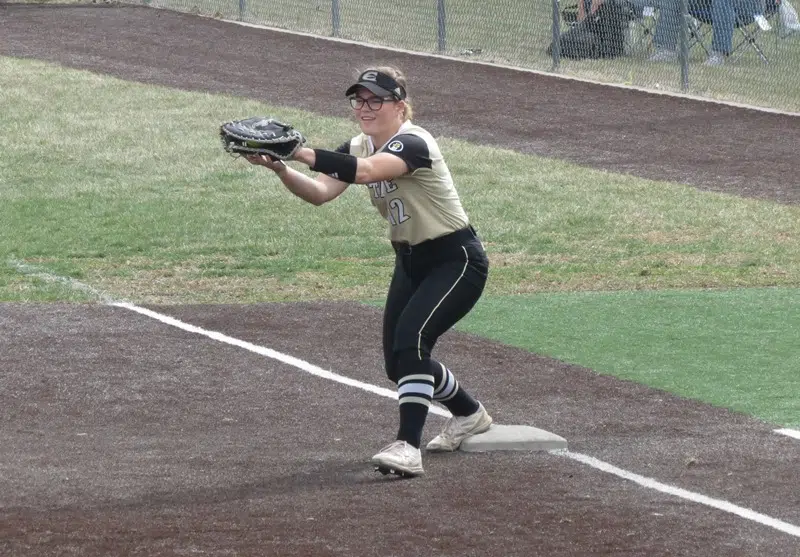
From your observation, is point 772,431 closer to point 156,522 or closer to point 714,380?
point 714,380

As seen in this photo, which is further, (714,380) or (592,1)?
(592,1)

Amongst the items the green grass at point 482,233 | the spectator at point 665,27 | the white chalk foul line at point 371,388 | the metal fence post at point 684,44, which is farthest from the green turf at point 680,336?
the spectator at point 665,27

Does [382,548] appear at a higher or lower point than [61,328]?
higher

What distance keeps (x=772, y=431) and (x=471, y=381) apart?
1.99 metres

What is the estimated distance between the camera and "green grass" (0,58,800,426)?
32.2ft

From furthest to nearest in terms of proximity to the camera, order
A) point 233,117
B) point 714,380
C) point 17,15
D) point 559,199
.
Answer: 1. point 17,15
2. point 233,117
3. point 559,199
4. point 714,380

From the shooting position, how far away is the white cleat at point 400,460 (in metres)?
6.50

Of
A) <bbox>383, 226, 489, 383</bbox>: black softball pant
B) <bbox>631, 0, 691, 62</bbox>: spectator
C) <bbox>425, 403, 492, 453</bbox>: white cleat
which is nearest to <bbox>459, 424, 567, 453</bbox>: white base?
<bbox>425, 403, 492, 453</bbox>: white cleat

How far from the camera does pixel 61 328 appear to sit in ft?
33.0

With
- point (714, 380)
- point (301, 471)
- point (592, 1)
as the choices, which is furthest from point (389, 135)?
point (592, 1)

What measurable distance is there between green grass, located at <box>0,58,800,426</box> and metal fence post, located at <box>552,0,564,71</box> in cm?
412

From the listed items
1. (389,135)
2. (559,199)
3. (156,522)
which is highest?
(389,135)

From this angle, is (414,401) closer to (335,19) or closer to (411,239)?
(411,239)

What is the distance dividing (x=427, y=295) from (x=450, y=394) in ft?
2.01
